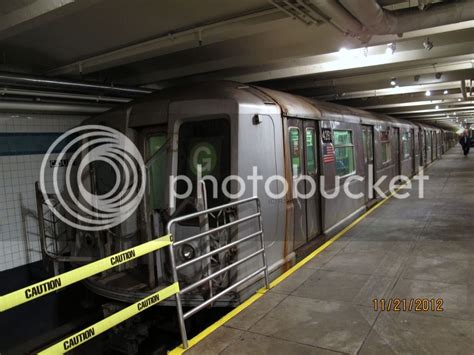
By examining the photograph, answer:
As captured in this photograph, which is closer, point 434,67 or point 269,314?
point 269,314

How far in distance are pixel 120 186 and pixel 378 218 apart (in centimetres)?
494

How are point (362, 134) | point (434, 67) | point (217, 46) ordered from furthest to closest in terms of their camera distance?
1. point (362, 134)
2. point (434, 67)
3. point (217, 46)

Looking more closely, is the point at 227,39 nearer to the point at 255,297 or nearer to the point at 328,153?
the point at 328,153

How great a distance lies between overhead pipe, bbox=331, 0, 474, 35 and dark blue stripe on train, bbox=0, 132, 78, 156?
4.95 m

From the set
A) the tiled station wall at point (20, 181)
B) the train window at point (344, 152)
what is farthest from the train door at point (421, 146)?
the tiled station wall at point (20, 181)

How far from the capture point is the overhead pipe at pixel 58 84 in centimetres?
438

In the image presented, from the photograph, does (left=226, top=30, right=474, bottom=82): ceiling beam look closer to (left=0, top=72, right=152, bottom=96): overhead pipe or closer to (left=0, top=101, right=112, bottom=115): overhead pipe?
(left=0, top=72, right=152, bottom=96): overhead pipe

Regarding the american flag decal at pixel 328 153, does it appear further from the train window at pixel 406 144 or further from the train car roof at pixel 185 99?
the train window at pixel 406 144

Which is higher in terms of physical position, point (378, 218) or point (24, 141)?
point (24, 141)

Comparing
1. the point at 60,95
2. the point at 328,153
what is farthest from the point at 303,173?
the point at 60,95

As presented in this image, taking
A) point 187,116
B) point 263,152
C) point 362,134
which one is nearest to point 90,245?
point 187,116

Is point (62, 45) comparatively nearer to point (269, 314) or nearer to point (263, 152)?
point (263, 152)

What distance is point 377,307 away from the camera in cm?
331

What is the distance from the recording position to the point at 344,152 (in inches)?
271
